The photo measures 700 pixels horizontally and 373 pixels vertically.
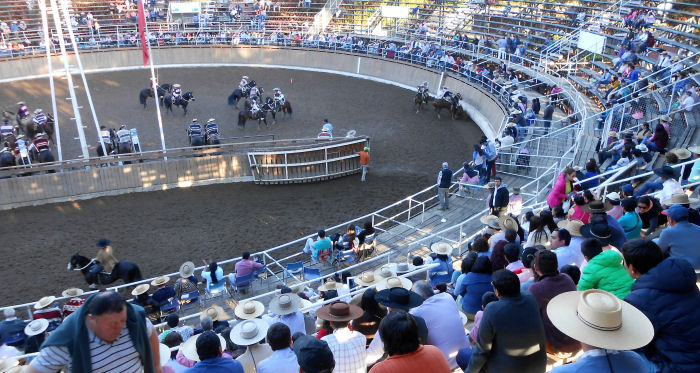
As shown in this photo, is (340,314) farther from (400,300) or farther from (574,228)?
(574,228)

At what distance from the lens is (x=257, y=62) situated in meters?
34.9

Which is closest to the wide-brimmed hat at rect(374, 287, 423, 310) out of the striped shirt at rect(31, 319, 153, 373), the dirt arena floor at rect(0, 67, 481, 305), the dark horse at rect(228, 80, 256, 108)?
the striped shirt at rect(31, 319, 153, 373)

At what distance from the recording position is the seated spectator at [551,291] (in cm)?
511

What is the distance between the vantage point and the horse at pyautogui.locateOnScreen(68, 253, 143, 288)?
12227mm

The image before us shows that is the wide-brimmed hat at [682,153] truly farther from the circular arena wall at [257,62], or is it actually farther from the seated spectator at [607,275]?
the circular arena wall at [257,62]

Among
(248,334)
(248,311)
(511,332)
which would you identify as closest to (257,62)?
(248,311)

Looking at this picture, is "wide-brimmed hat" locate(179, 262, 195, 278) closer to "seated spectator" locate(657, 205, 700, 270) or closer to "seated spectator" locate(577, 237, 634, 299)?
"seated spectator" locate(577, 237, 634, 299)

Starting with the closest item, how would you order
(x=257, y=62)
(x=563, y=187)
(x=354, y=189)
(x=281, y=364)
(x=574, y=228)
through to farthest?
(x=281, y=364) → (x=574, y=228) → (x=563, y=187) → (x=354, y=189) → (x=257, y=62)

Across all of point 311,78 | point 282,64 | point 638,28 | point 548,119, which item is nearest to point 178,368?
point 548,119

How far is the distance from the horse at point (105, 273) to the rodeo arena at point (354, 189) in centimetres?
5

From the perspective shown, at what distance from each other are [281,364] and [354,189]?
44.4 ft

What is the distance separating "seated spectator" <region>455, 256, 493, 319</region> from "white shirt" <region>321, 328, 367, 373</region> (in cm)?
209

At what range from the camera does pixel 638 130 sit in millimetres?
15031

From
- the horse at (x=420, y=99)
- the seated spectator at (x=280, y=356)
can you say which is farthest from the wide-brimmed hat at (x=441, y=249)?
the horse at (x=420, y=99)
